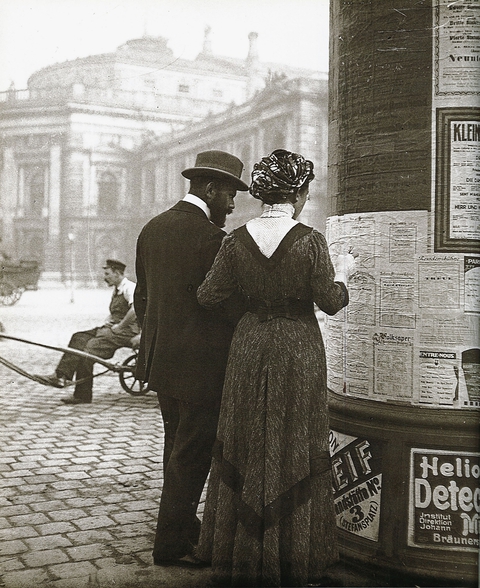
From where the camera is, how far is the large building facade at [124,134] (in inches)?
233

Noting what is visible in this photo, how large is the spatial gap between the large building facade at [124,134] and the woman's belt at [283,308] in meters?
1.84

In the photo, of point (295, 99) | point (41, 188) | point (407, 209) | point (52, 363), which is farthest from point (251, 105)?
point (52, 363)

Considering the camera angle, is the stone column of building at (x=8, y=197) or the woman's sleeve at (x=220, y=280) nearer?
the woman's sleeve at (x=220, y=280)

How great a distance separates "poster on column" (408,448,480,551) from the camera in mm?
3199

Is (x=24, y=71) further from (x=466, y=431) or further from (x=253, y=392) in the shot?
(x=466, y=431)

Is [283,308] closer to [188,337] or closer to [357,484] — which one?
[188,337]

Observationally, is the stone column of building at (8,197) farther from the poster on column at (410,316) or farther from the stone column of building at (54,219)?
the poster on column at (410,316)

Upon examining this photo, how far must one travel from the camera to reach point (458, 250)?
323 cm

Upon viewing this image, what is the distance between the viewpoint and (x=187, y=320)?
3.43 m

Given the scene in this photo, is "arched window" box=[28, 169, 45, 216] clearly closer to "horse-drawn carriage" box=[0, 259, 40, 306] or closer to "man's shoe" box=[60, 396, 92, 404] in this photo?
"horse-drawn carriage" box=[0, 259, 40, 306]

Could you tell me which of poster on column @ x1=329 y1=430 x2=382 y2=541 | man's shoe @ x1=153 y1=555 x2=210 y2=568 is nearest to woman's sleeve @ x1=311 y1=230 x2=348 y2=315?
poster on column @ x1=329 y1=430 x2=382 y2=541

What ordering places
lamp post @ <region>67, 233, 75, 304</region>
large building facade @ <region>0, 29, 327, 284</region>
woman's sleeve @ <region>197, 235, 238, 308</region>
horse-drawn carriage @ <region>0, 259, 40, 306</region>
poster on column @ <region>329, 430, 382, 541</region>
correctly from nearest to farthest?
woman's sleeve @ <region>197, 235, 238, 308</region>, poster on column @ <region>329, 430, 382, 541</region>, large building facade @ <region>0, 29, 327, 284</region>, horse-drawn carriage @ <region>0, 259, 40, 306</region>, lamp post @ <region>67, 233, 75, 304</region>

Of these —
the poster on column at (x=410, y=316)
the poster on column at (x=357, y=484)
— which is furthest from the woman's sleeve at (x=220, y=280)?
the poster on column at (x=357, y=484)

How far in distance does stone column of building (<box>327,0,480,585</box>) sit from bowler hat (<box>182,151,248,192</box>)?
0.61m
